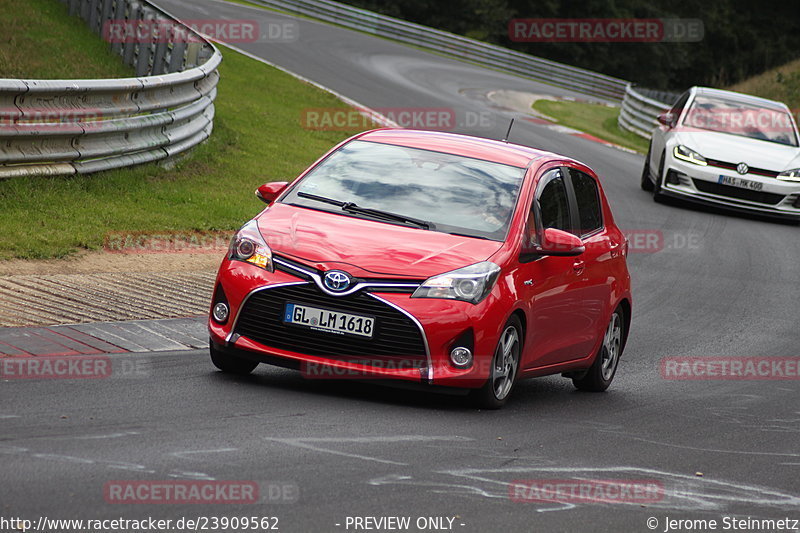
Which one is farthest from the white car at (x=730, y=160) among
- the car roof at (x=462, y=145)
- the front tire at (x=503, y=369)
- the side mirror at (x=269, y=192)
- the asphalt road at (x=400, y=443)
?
the front tire at (x=503, y=369)

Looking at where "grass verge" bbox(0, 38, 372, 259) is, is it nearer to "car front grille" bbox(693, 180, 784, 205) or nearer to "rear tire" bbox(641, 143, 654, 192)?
"rear tire" bbox(641, 143, 654, 192)

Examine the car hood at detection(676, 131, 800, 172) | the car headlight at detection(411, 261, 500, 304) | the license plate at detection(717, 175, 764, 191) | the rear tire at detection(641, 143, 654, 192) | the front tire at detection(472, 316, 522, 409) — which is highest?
the car headlight at detection(411, 261, 500, 304)

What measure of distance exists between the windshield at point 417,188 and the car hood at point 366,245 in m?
0.17

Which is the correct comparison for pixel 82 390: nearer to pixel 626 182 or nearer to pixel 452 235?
pixel 452 235

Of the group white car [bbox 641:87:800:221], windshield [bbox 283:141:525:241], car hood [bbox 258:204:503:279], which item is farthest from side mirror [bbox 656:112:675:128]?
car hood [bbox 258:204:503:279]

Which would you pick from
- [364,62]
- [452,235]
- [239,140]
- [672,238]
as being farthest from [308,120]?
[452,235]

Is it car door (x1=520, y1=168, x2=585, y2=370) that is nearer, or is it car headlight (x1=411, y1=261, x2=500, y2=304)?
car headlight (x1=411, y1=261, x2=500, y2=304)

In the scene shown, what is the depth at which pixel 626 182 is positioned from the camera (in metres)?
24.3

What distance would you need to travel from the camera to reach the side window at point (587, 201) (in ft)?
31.4

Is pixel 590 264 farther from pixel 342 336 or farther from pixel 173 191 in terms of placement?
pixel 173 191

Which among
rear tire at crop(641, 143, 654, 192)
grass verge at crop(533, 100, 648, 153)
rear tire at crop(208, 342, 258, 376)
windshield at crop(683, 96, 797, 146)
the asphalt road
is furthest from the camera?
grass verge at crop(533, 100, 648, 153)

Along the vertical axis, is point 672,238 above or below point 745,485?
below

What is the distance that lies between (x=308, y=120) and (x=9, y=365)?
17.4 metres

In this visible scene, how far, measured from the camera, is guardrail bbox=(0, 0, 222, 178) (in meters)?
12.6
